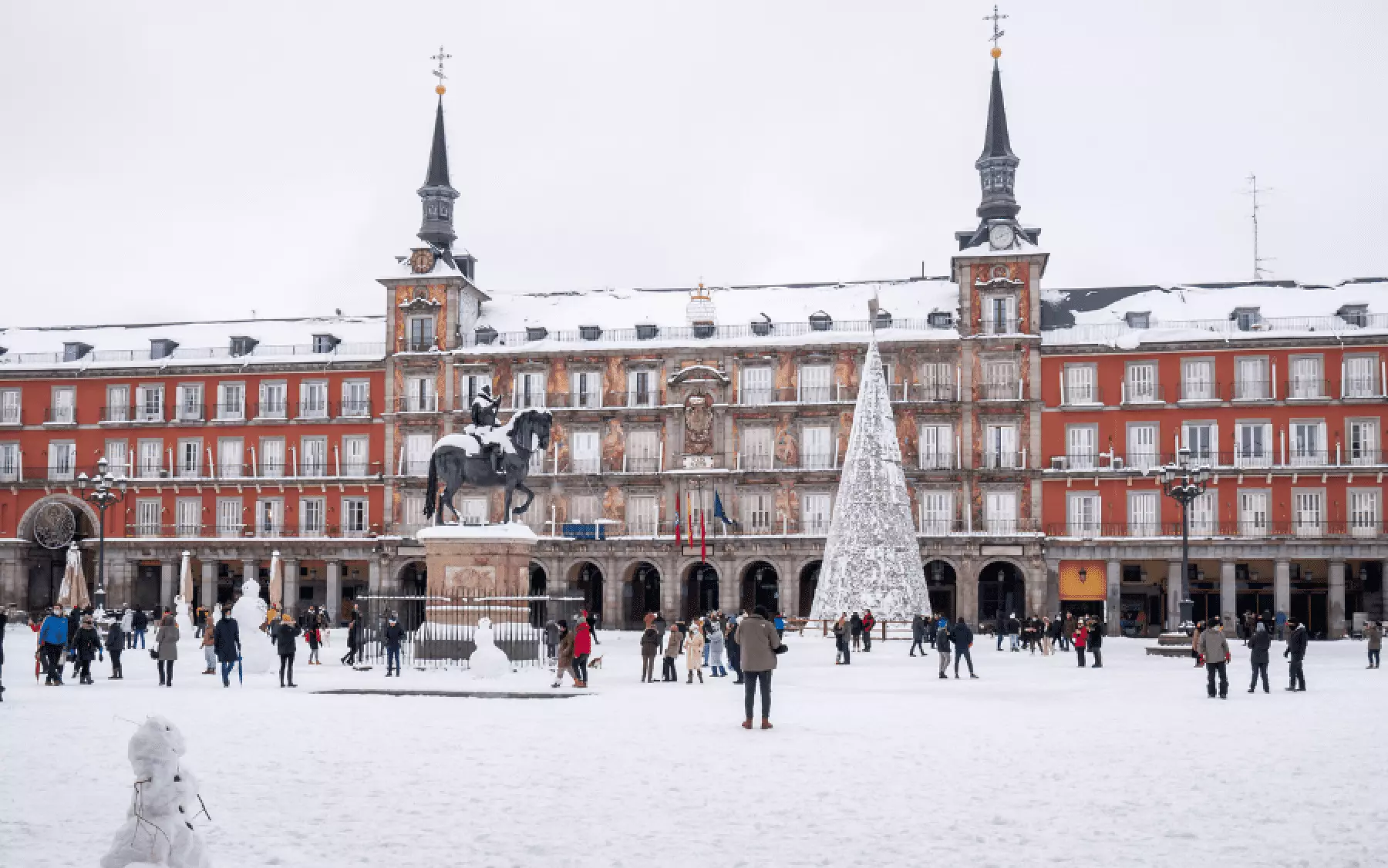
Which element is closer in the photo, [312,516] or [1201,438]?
[1201,438]

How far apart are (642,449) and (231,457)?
733 inches

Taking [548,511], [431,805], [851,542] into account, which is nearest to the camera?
[431,805]

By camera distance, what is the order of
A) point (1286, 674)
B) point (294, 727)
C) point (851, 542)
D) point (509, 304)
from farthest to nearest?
point (509, 304) < point (851, 542) < point (1286, 674) < point (294, 727)

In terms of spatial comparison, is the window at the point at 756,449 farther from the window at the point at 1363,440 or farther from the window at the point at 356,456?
the window at the point at 1363,440

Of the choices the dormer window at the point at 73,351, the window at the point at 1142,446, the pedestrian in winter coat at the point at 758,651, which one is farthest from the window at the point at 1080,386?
the dormer window at the point at 73,351

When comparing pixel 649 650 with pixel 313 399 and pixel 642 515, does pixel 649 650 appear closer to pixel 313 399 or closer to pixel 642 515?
pixel 642 515

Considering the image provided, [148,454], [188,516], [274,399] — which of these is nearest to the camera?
[188,516]

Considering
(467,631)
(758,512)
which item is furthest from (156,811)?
(758,512)

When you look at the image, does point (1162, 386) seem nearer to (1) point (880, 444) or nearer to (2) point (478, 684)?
(1) point (880, 444)

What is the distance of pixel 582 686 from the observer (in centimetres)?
2355

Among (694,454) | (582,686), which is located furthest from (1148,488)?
(582,686)

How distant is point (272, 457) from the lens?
63.2 metres

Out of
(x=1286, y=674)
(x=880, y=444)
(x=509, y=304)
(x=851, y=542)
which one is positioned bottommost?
(x=1286, y=674)

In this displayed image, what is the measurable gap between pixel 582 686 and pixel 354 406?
136ft
